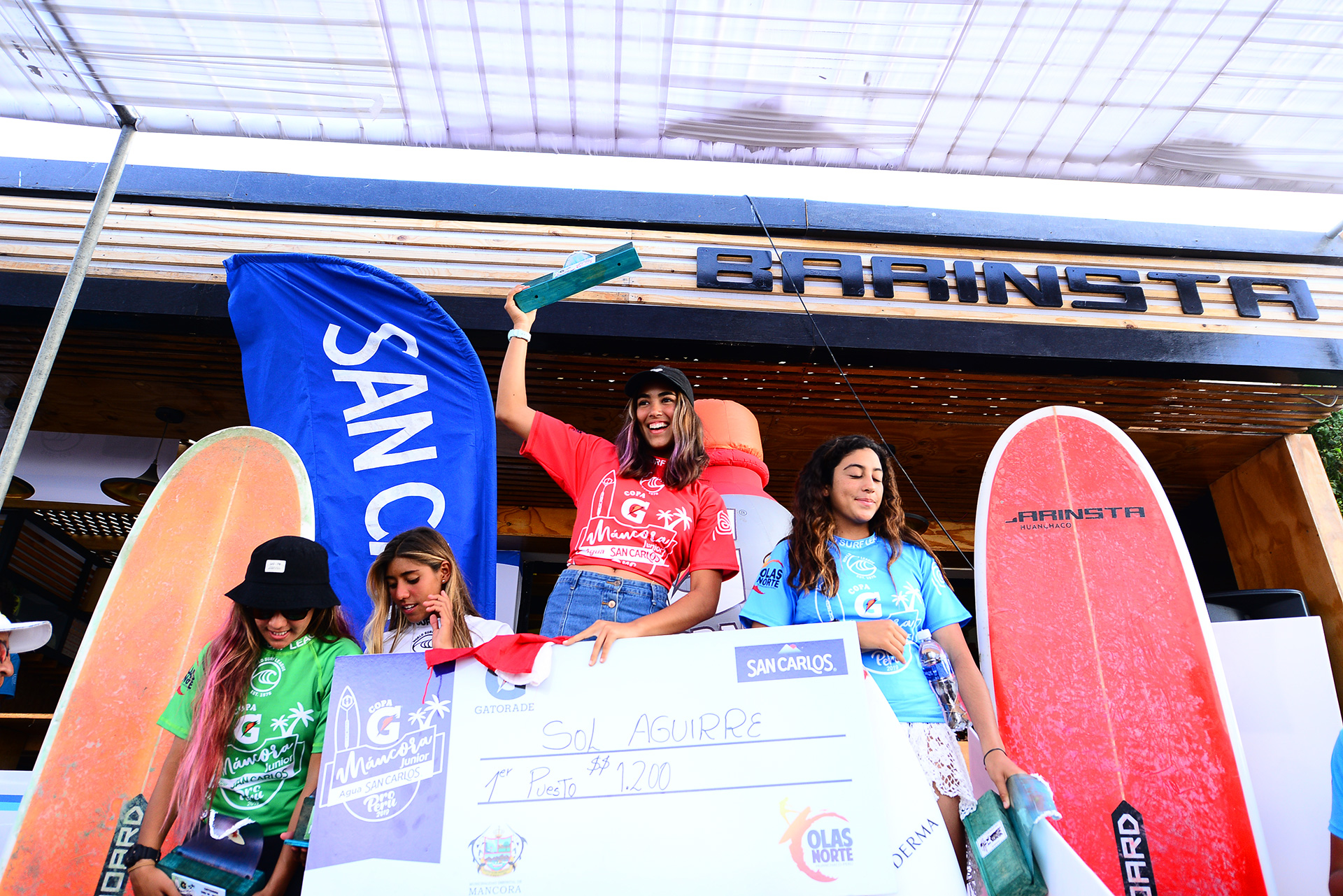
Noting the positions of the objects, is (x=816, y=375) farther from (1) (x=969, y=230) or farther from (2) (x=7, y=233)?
(2) (x=7, y=233)

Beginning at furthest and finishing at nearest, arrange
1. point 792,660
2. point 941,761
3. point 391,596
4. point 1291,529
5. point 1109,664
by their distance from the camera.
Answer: point 1291,529 → point 1109,664 → point 391,596 → point 941,761 → point 792,660

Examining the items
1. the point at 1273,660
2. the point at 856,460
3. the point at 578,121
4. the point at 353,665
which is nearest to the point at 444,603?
the point at 353,665

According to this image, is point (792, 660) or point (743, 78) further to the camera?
point (743, 78)

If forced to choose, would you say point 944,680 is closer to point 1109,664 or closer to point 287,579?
point 1109,664

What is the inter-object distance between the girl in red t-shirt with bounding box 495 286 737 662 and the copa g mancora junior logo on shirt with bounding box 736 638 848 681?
0.30 meters

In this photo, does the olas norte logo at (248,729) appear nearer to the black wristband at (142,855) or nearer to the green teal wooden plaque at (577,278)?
the black wristband at (142,855)

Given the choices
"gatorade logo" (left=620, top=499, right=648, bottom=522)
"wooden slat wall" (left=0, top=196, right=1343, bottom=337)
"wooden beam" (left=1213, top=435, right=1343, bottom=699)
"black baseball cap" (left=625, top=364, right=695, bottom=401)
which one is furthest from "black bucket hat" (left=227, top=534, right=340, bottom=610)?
"wooden beam" (left=1213, top=435, right=1343, bottom=699)

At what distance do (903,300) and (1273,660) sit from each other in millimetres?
2182

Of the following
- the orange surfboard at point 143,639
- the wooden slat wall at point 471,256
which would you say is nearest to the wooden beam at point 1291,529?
the wooden slat wall at point 471,256

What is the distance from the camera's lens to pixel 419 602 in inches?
88.9

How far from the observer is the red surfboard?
237cm

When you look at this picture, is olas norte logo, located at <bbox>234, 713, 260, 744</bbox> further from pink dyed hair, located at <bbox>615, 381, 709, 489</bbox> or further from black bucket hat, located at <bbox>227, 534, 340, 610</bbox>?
pink dyed hair, located at <bbox>615, 381, 709, 489</bbox>

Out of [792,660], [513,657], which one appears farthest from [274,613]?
[792,660]

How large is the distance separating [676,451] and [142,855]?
5.47 ft
